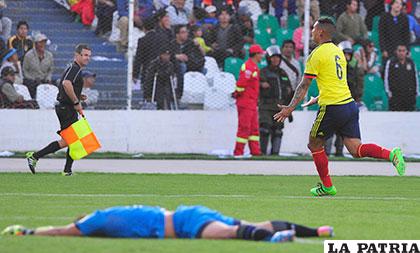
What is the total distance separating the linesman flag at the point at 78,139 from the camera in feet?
60.5

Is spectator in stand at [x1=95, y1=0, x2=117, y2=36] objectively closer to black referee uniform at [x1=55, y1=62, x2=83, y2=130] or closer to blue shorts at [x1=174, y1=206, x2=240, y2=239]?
black referee uniform at [x1=55, y1=62, x2=83, y2=130]

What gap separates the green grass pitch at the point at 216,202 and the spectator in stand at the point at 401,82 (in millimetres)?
6136

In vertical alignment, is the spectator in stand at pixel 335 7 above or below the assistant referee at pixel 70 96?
above

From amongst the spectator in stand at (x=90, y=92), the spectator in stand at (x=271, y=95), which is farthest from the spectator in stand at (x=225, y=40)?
the spectator in stand at (x=90, y=92)

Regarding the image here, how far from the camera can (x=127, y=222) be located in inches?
354

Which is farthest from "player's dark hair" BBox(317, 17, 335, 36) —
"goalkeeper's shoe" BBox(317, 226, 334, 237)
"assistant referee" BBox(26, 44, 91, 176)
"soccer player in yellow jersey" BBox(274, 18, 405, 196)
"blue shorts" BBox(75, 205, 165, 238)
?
"blue shorts" BBox(75, 205, 165, 238)

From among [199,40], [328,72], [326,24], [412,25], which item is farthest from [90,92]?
[326,24]

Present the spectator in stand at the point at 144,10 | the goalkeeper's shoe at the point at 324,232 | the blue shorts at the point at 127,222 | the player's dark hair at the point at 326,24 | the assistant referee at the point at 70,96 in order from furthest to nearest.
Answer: the spectator in stand at the point at 144,10
the assistant referee at the point at 70,96
the player's dark hair at the point at 326,24
the goalkeeper's shoe at the point at 324,232
the blue shorts at the point at 127,222

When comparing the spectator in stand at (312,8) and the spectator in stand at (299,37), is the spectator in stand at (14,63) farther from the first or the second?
the spectator in stand at (312,8)

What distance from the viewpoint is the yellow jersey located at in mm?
14727

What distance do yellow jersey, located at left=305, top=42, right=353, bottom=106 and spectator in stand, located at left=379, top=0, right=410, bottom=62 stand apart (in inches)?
434

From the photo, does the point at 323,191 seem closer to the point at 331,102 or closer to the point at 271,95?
the point at 331,102

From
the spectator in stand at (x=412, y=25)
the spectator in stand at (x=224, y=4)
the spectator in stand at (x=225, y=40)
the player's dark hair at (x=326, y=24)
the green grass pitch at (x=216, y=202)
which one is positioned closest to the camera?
the green grass pitch at (x=216, y=202)

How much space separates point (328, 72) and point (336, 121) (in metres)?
0.65
